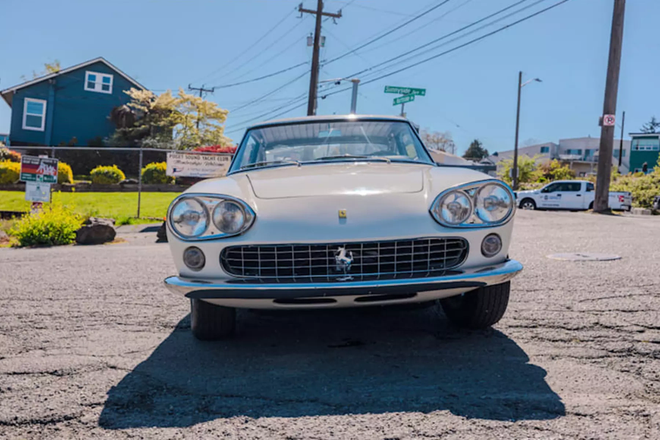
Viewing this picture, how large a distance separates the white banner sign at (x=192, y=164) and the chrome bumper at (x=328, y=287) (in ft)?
33.8

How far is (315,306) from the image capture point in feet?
8.90

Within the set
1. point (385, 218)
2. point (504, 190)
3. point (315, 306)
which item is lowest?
point (315, 306)

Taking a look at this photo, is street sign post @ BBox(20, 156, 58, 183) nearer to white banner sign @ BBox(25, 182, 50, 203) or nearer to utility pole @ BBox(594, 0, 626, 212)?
white banner sign @ BBox(25, 182, 50, 203)

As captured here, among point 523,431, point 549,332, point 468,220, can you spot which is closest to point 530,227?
point 549,332

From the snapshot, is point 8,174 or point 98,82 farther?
point 98,82

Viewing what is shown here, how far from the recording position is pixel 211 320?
3.08m

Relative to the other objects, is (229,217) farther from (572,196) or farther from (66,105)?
(66,105)

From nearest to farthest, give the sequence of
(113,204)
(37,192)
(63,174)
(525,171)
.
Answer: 1. (37,192)
2. (113,204)
3. (63,174)
4. (525,171)

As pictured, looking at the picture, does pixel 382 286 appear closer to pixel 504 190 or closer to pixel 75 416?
pixel 504 190

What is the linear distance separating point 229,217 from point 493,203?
1354 millimetres

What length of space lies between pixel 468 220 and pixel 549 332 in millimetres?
1041

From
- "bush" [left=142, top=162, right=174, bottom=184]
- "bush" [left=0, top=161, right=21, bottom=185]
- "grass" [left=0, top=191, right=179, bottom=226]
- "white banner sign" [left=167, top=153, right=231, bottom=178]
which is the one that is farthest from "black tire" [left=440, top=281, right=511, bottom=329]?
"bush" [left=0, top=161, right=21, bottom=185]

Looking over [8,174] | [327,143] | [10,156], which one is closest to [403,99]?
[8,174]

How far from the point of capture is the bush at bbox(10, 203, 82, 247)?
946 cm
